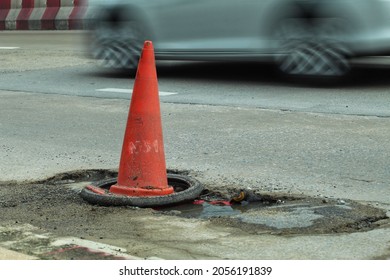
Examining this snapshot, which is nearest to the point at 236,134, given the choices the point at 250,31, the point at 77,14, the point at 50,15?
the point at 250,31

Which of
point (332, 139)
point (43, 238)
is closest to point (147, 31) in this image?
point (332, 139)

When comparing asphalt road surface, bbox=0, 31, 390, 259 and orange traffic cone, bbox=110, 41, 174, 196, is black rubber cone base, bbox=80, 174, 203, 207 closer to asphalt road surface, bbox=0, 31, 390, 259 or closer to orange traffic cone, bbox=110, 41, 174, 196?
orange traffic cone, bbox=110, 41, 174, 196

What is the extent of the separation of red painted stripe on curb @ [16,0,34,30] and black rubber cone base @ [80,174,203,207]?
2044 cm

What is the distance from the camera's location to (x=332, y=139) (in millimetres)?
7297

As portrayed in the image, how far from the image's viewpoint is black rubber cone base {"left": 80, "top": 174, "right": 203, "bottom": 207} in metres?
5.27

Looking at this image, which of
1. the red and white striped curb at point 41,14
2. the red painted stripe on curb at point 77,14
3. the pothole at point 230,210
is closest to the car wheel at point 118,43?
the pothole at point 230,210

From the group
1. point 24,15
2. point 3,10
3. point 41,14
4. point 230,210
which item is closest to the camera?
point 230,210

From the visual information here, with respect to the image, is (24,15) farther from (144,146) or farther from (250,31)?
(144,146)

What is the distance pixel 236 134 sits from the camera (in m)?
7.70

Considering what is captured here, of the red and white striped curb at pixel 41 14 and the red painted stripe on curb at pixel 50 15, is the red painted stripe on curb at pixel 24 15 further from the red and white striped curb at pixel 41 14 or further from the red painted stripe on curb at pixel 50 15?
the red painted stripe on curb at pixel 50 15

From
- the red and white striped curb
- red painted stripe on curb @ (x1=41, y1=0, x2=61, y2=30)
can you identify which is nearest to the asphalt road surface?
the red and white striped curb

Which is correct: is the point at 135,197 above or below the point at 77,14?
below

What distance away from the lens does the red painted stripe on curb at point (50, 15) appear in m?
24.4

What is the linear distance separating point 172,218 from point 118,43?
733cm
